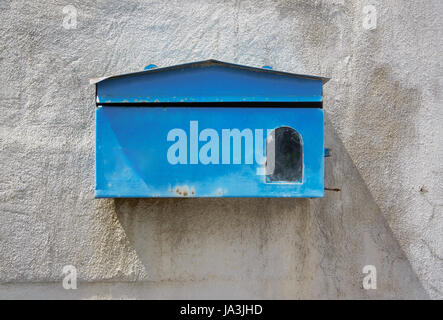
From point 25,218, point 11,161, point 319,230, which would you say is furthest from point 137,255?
point 319,230

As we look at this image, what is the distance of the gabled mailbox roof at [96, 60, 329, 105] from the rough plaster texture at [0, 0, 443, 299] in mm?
474

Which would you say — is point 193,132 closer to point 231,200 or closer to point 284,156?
point 284,156

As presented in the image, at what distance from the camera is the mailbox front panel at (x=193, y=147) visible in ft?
6.57

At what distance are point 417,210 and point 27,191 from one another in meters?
2.46

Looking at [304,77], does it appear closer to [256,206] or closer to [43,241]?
[256,206]

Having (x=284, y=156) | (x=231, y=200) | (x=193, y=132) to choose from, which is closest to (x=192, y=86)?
(x=193, y=132)

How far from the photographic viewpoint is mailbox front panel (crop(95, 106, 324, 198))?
200 centimetres

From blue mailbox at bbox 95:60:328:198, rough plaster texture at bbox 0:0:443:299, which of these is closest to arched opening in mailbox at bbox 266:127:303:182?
blue mailbox at bbox 95:60:328:198

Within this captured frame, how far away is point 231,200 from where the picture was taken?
7.96 feet

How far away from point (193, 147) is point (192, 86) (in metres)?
0.32

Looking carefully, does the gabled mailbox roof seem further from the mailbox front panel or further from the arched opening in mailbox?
the arched opening in mailbox

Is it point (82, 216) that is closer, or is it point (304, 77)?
point (304, 77)

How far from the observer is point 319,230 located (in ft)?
8.02

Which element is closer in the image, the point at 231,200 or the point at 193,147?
the point at 193,147
